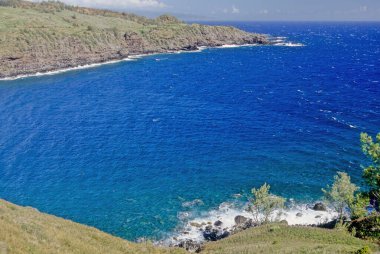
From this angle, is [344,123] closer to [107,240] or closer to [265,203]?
[265,203]

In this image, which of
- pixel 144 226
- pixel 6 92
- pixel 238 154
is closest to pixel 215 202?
pixel 144 226

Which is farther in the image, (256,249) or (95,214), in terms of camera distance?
(95,214)

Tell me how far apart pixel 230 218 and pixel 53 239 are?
38.3 metres

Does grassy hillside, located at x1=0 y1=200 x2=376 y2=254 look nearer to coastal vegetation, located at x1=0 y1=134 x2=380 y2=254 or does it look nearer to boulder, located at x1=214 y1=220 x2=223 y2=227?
coastal vegetation, located at x1=0 y1=134 x2=380 y2=254

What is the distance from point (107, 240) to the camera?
118 ft

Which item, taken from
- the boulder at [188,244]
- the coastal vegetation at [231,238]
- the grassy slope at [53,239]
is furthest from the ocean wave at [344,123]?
the grassy slope at [53,239]

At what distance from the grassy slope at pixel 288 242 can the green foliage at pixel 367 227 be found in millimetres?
2902

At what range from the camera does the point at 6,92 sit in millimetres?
141375

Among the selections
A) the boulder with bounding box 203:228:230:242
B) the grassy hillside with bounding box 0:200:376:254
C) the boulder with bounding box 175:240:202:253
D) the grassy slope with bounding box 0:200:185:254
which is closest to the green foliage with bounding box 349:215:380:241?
the grassy hillside with bounding box 0:200:376:254

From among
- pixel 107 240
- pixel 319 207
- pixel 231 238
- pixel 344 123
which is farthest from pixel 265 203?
pixel 344 123

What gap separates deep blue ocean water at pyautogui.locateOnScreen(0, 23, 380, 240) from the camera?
6931 cm

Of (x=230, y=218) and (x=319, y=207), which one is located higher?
(x=319, y=207)

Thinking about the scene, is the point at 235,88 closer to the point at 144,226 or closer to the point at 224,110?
the point at 224,110

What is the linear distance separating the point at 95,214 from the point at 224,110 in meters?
65.3
